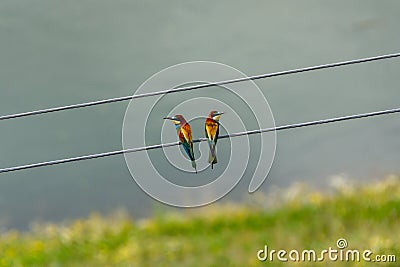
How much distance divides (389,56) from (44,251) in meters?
5.59

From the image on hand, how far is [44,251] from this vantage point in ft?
31.7

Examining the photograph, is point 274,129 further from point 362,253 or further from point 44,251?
point 44,251

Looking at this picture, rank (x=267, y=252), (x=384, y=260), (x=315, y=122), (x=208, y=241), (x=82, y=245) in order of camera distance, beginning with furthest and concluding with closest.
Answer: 1. (x=82, y=245)
2. (x=208, y=241)
3. (x=267, y=252)
4. (x=384, y=260)
5. (x=315, y=122)

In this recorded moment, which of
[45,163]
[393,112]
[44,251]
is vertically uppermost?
[393,112]

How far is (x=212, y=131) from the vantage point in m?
6.43

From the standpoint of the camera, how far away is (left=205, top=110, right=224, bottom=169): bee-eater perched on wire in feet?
20.4

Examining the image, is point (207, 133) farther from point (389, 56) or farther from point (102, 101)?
point (389, 56)

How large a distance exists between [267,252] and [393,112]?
7.57 ft

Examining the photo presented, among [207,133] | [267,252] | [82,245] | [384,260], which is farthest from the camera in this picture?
[82,245]

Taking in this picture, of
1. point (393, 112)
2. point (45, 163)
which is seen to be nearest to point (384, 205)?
point (393, 112)

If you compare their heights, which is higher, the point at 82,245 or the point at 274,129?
the point at 274,129

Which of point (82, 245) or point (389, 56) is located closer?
point (389, 56)

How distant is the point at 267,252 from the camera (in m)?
7.48

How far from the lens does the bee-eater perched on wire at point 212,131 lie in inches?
244
